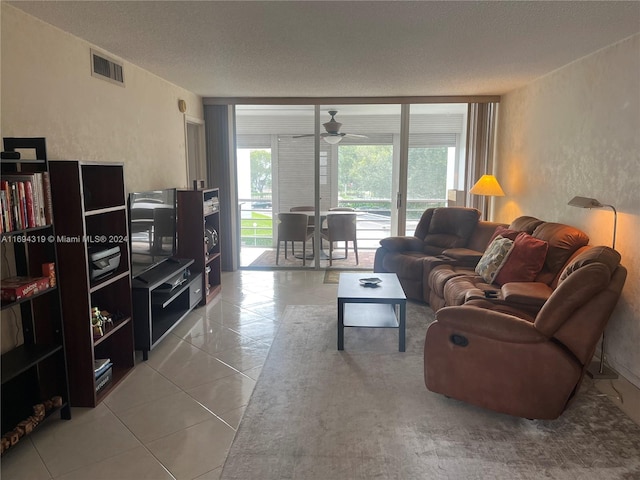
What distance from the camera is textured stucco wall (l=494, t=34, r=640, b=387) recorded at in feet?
9.94

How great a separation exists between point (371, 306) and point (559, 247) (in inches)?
63.5

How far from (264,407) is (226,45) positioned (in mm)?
2507

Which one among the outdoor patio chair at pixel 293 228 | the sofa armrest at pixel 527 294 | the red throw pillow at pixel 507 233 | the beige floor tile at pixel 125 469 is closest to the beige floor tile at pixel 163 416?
the beige floor tile at pixel 125 469

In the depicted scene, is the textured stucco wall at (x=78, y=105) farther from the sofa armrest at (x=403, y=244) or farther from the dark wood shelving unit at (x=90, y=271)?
the sofa armrest at (x=403, y=244)

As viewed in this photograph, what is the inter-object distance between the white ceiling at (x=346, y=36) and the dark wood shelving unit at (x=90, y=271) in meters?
0.92

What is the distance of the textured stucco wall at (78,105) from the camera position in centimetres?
248

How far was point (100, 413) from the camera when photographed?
2590mm

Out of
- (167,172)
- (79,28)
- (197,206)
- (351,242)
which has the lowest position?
(351,242)

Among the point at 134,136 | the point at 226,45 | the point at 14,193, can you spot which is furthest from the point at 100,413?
the point at 226,45

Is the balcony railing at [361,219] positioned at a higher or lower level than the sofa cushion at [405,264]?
higher

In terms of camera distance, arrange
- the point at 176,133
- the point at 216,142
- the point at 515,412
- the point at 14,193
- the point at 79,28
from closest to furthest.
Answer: the point at 14,193
the point at 515,412
the point at 79,28
the point at 176,133
the point at 216,142

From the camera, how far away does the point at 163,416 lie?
2.57 m

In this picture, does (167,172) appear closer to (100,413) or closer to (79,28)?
(79,28)

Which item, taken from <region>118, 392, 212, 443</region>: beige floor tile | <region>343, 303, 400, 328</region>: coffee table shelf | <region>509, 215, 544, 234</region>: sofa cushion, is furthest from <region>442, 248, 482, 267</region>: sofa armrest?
<region>118, 392, 212, 443</region>: beige floor tile
